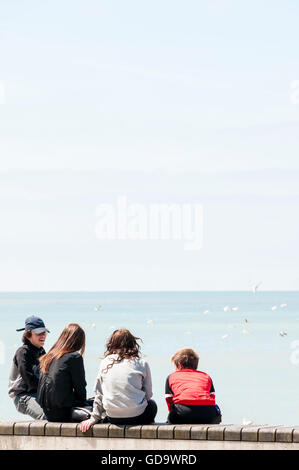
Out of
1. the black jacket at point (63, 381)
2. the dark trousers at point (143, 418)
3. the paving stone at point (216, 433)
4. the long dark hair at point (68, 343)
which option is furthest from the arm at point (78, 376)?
the paving stone at point (216, 433)

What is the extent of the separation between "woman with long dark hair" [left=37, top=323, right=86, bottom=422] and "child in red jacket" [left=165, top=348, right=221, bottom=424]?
0.80 meters

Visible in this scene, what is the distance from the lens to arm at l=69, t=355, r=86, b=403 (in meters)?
8.43

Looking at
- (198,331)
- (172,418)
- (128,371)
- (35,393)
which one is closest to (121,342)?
(128,371)

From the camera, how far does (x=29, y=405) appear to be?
9.24 meters

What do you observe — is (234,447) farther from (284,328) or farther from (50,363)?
(284,328)

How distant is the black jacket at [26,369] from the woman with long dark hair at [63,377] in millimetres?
686

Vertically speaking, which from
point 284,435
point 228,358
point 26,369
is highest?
point 228,358

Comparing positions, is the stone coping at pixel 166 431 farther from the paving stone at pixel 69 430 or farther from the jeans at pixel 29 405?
the jeans at pixel 29 405

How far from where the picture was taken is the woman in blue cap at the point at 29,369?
919 centimetres

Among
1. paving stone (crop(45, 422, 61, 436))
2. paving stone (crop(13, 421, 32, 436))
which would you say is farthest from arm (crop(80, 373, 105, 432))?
paving stone (crop(13, 421, 32, 436))

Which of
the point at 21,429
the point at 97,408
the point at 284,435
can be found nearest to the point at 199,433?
the point at 284,435

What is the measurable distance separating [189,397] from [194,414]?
Answer: 0.15 metres

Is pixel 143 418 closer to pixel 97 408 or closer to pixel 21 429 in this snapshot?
pixel 97 408

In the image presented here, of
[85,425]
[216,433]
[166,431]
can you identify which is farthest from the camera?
[85,425]
